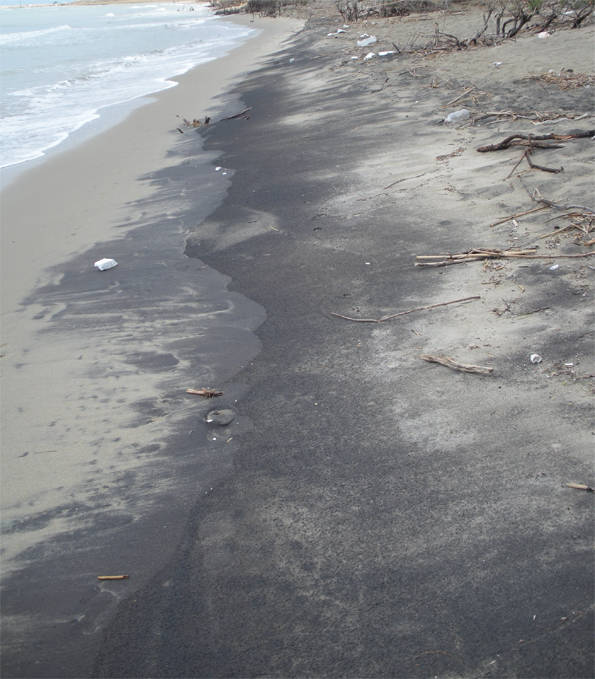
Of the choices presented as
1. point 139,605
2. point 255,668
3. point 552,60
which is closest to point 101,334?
point 139,605

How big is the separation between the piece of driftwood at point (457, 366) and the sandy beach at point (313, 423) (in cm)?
3

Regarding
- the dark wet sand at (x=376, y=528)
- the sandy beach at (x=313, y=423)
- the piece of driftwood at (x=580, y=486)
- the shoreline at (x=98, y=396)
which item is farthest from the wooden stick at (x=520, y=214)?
the piece of driftwood at (x=580, y=486)

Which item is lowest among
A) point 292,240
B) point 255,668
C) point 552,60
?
point 255,668

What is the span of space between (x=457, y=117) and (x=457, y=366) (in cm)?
491

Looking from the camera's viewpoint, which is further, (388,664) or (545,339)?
(545,339)

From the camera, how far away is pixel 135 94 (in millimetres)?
13914

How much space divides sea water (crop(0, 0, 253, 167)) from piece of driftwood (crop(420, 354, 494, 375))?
7.75m

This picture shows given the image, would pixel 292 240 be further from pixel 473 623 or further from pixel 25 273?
pixel 473 623

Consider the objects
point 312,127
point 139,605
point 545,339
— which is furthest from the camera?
point 312,127

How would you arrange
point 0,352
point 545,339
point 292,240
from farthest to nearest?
point 292,240 < point 0,352 < point 545,339

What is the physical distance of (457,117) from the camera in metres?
7.20

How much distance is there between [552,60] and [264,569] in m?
9.37

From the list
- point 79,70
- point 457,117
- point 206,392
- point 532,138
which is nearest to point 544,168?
point 532,138

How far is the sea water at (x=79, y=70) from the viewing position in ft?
36.6
